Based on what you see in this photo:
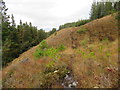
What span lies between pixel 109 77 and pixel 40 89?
13.1 ft

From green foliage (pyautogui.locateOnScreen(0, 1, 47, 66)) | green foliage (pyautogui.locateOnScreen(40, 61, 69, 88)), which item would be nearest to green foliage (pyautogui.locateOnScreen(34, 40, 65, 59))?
green foliage (pyautogui.locateOnScreen(40, 61, 69, 88))

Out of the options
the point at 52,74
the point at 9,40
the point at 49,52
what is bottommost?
the point at 52,74

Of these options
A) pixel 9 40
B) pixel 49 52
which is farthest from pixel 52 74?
pixel 9 40

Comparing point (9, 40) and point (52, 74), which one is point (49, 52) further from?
point (9, 40)

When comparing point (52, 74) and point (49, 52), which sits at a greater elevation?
point (49, 52)

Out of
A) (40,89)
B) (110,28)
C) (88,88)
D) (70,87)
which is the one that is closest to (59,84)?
(70,87)

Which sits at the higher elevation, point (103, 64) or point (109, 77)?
point (103, 64)

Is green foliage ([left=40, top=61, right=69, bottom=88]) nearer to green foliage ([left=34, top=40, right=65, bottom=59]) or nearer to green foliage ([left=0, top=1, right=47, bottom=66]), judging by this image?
green foliage ([left=34, top=40, right=65, bottom=59])

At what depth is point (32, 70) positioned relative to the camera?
6770 mm

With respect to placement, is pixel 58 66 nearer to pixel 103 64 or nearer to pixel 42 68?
pixel 42 68

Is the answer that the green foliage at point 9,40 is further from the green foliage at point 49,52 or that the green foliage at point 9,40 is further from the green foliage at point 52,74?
the green foliage at point 52,74

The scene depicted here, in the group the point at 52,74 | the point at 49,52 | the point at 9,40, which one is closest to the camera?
the point at 52,74

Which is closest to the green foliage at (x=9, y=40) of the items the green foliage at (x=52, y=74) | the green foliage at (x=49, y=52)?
the green foliage at (x=49, y=52)

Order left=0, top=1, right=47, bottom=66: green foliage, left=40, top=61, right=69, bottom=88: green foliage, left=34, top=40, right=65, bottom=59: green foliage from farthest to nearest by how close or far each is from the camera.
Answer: left=0, top=1, right=47, bottom=66: green foliage → left=34, top=40, right=65, bottom=59: green foliage → left=40, top=61, right=69, bottom=88: green foliage
